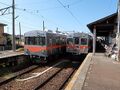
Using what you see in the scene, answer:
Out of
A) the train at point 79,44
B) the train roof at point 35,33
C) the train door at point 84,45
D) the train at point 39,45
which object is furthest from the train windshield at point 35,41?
the train door at point 84,45

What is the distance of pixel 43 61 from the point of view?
18.8m

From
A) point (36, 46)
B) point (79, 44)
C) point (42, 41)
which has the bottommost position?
point (36, 46)

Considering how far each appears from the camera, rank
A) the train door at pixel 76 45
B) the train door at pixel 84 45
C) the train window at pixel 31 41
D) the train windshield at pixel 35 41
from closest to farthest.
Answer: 1. the train windshield at pixel 35 41
2. the train window at pixel 31 41
3. the train door at pixel 84 45
4. the train door at pixel 76 45

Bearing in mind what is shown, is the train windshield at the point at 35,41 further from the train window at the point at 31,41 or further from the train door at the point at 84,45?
the train door at the point at 84,45

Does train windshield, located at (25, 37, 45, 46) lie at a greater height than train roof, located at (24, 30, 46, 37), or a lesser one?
lesser

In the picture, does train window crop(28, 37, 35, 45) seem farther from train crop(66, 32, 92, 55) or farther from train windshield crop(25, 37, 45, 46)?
train crop(66, 32, 92, 55)

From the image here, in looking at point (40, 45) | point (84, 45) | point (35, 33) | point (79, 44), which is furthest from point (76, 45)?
point (35, 33)

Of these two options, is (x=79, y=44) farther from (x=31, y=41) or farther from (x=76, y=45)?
(x=31, y=41)

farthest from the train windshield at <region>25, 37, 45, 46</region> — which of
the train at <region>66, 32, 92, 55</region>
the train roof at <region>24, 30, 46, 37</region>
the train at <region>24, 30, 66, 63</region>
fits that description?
the train at <region>66, 32, 92, 55</region>

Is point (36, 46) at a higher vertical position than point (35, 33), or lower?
lower

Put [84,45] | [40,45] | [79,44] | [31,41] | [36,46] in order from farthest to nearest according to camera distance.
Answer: [79,44] → [84,45] → [31,41] → [36,46] → [40,45]

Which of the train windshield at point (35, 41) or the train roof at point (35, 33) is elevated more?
the train roof at point (35, 33)

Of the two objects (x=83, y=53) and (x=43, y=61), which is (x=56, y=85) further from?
(x=83, y=53)

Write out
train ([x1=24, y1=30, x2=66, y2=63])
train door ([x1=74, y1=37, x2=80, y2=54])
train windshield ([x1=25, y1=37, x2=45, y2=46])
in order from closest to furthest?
1. train ([x1=24, y1=30, x2=66, y2=63])
2. train windshield ([x1=25, y1=37, x2=45, y2=46])
3. train door ([x1=74, y1=37, x2=80, y2=54])
